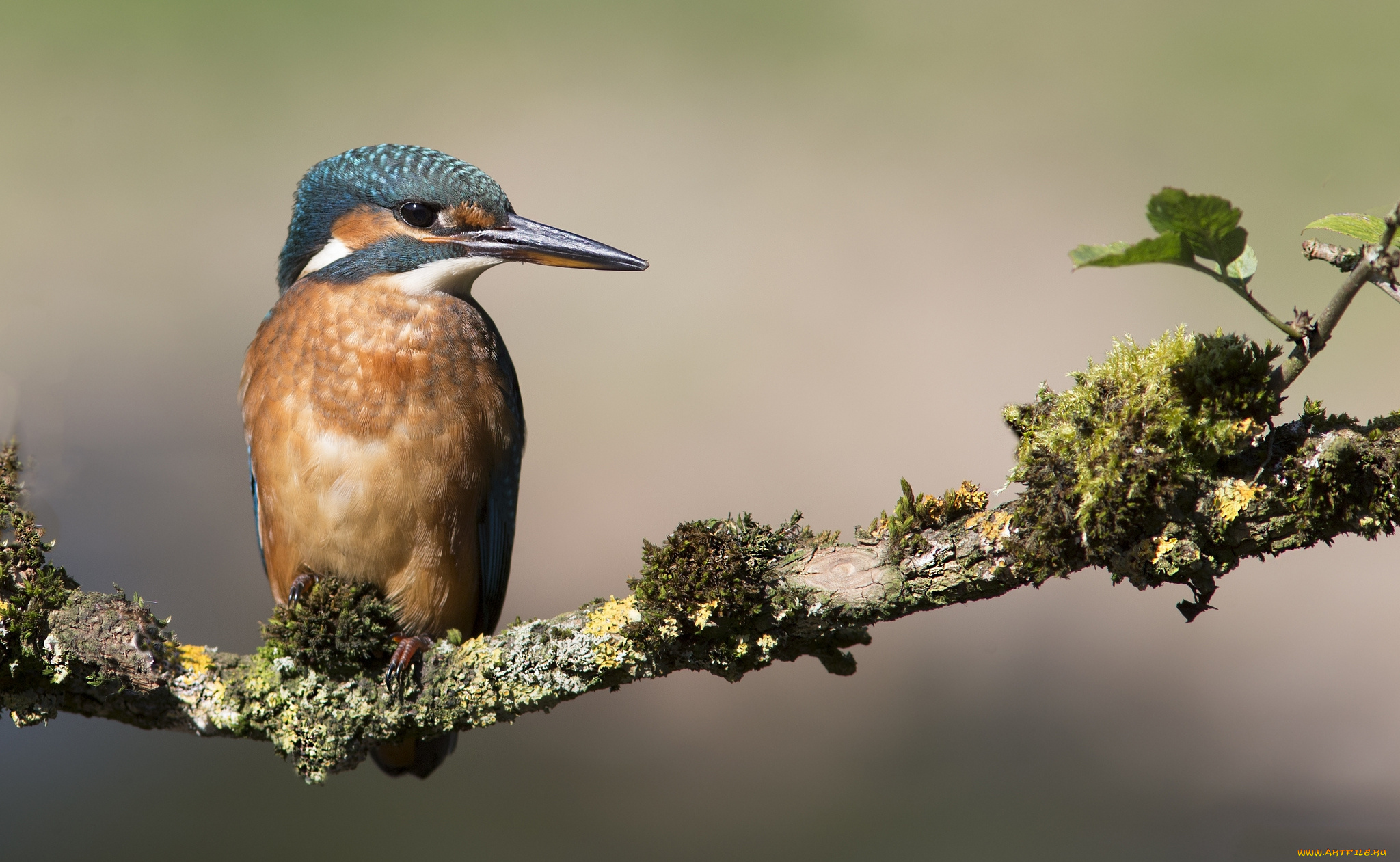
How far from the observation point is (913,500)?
172 centimetres

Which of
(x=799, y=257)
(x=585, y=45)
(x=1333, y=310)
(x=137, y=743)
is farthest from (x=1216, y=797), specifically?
(x=585, y=45)

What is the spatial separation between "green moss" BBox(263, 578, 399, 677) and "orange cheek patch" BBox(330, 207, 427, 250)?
3.06 feet

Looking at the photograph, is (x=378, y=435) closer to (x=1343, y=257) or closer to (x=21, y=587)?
(x=21, y=587)

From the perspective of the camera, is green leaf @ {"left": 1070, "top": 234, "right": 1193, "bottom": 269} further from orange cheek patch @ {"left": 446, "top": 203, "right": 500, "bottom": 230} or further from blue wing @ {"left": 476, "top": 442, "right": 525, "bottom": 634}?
blue wing @ {"left": 476, "top": 442, "right": 525, "bottom": 634}

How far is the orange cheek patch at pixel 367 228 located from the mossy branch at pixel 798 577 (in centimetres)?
87

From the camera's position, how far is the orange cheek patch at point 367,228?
265cm

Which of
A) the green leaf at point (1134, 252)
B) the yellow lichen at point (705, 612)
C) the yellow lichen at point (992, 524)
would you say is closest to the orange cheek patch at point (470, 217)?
the yellow lichen at point (705, 612)

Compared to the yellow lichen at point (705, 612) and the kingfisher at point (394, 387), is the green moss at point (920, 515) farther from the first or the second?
the kingfisher at point (394, 387)

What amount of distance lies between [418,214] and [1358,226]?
200 cm

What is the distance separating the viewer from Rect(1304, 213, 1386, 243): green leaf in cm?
135

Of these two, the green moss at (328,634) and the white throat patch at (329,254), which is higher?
the white throat patch at (329,254)

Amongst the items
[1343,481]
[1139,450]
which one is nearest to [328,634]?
[1139,450]

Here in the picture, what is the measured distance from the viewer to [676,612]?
6.00ft

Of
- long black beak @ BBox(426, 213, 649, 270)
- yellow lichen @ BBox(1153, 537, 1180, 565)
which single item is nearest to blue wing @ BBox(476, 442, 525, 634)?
long black beak @ BBox(426, 213, 649, 270)
